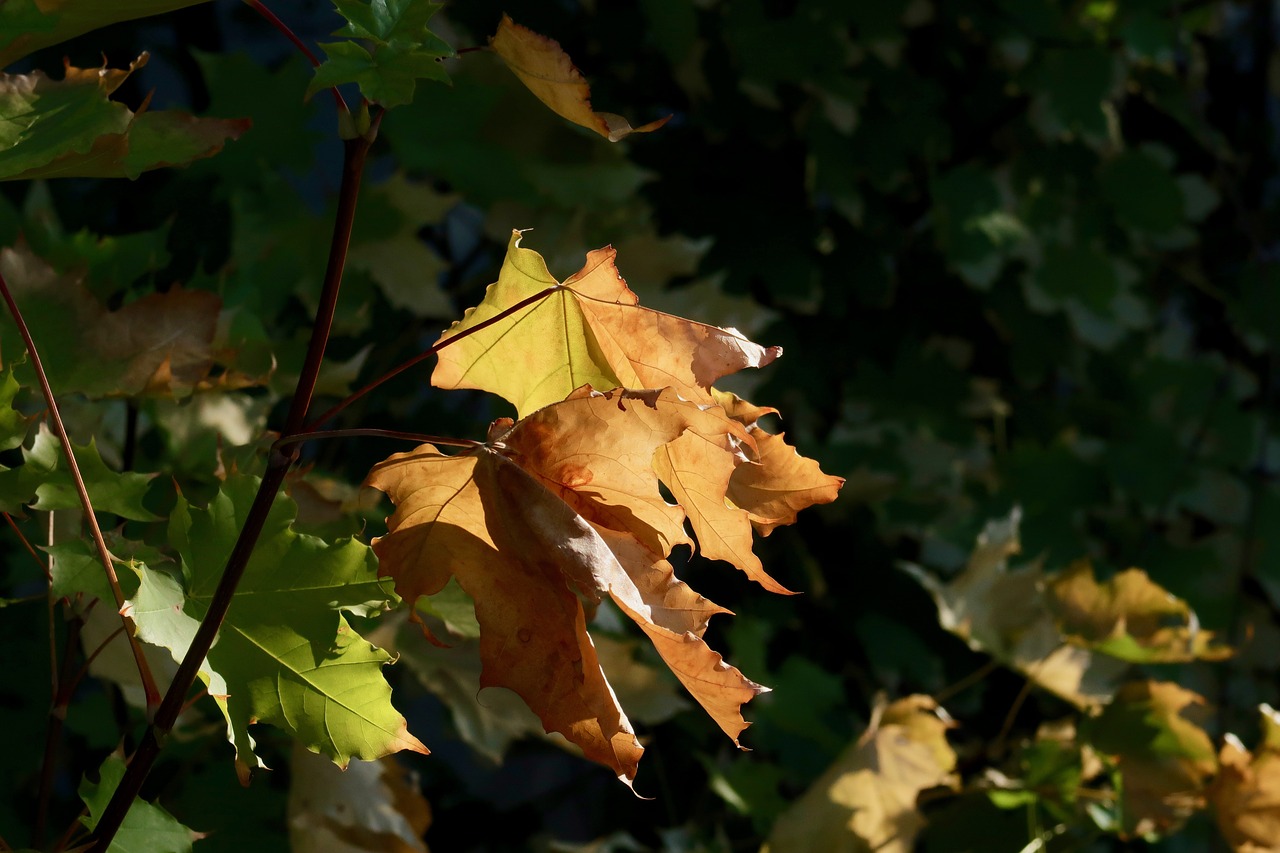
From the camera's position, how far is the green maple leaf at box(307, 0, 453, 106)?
0.34 metres

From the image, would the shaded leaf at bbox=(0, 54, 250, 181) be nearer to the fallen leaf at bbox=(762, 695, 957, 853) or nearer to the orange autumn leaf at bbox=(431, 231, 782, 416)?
the orange autumn leaf at bbox=(431, 231, 782, 416)

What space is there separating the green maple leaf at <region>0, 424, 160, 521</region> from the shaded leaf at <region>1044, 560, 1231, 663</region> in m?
0.70

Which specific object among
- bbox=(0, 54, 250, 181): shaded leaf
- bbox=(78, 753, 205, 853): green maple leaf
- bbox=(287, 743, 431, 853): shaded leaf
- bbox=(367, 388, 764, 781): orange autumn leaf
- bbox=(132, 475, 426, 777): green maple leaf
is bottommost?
bbox=(287, 743, 431, 853): shaded leaf

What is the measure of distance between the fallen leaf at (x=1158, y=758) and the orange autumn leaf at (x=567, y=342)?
0.61 m

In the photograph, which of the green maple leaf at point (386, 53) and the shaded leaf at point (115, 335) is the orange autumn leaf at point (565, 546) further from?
the shaded leaf at point (115, 335)

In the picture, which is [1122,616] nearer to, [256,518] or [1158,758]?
[1158,758]

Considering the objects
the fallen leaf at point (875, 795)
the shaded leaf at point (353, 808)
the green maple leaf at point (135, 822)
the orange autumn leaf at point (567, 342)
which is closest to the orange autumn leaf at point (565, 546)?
the orange autumn leaf at point (567, 342)

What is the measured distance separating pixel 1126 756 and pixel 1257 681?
3.23 feet

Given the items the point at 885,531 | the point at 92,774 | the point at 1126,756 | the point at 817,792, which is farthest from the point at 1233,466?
the point at 92,774

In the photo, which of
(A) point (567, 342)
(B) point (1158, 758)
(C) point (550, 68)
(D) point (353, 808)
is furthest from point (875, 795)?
(C) point (550, 68)

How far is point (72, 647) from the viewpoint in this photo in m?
0.46

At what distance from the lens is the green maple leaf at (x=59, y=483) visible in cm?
43

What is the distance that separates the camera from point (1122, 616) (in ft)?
2.90

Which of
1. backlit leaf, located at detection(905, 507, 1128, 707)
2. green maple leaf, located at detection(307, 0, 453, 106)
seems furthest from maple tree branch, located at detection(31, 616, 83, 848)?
backlit leaf, located at detection(905, 507, 1128, 707)
